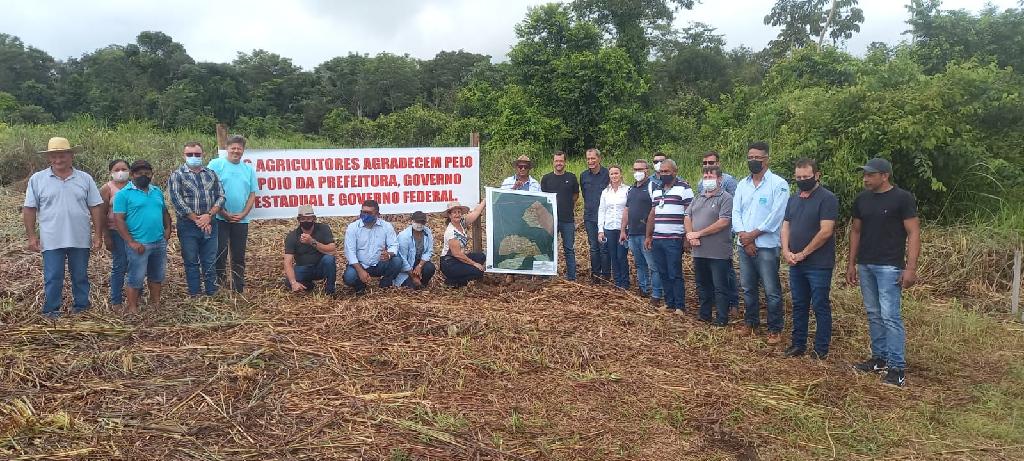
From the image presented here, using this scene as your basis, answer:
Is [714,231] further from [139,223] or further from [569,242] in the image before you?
[139,223]

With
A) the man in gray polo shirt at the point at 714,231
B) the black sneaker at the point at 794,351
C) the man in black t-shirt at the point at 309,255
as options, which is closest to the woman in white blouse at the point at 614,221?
the man in gray polo shirt at the point at 714,231

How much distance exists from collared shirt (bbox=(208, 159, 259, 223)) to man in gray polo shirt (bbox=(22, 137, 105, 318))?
1165 millimetres

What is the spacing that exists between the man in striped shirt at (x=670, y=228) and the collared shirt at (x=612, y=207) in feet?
1.68

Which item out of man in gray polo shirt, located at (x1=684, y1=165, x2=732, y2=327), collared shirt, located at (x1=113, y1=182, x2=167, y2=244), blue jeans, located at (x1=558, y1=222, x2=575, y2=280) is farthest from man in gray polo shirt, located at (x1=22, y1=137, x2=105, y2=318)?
man in gray polo shirt, located at (x1=684, y1=165, x2=732, y2=327)

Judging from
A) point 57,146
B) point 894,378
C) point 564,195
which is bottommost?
point 894,378

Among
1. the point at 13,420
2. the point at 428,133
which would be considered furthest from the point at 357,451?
the point at 428,133

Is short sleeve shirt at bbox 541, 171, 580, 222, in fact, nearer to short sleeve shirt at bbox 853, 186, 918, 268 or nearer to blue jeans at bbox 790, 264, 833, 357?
blue jeans at bbox 790, 264, 833, 357

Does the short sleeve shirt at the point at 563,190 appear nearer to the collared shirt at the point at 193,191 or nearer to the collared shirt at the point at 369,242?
the collared shirt at the point at 369,242

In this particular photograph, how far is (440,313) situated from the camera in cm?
579

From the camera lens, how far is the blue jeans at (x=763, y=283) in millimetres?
5605

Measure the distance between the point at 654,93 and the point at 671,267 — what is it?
1593cm

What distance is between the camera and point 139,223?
5793 mm

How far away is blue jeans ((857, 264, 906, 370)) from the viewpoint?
495 centimetres

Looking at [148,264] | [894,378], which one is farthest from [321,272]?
[894,378]
